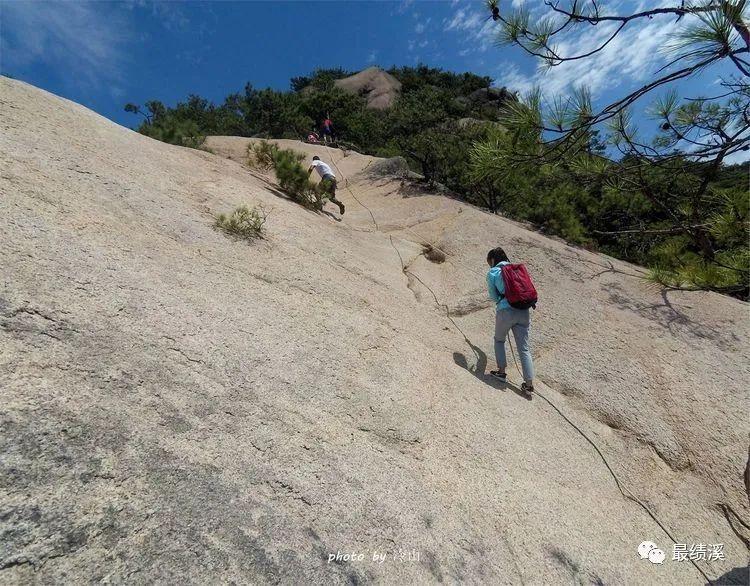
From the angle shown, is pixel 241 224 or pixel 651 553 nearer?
pixel 651 553

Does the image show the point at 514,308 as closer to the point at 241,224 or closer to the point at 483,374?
the point at 483,374

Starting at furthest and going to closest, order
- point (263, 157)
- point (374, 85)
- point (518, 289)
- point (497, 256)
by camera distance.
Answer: point (374, 85)
point (263, 157)
point (497, 256)
point (518, 289)

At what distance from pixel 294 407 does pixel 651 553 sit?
307cm

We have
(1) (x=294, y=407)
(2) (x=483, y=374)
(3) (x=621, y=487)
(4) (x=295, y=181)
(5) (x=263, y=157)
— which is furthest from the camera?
(5) (x=263, y=157)

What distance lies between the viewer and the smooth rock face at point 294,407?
1.85 m

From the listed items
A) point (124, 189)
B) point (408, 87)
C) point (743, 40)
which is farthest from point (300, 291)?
point (408, 87)

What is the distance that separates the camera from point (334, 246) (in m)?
6.05

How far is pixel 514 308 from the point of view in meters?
4.46

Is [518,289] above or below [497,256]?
below

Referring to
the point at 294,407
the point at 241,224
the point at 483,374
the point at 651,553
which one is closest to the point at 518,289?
the point at 483,374

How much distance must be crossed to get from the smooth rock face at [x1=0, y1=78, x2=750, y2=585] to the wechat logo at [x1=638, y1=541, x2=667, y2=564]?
0.05 meters

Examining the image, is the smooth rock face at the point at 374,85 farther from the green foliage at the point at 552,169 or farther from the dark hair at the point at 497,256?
the dark hair at the point at 497,256

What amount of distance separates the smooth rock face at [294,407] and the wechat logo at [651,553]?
0.05 meters

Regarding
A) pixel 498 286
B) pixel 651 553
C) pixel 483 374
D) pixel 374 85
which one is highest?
pixel 374 85
